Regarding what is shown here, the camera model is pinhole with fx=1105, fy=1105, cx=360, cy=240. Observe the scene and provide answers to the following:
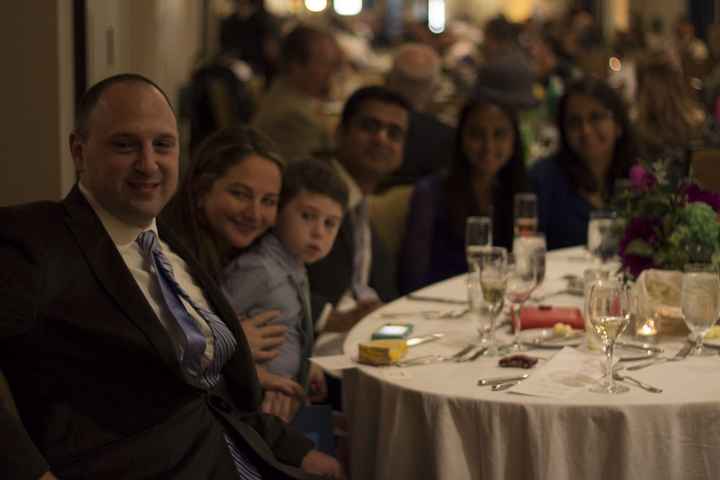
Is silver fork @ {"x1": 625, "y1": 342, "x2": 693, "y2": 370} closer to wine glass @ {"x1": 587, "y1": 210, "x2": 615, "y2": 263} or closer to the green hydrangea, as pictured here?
the green hydrangea

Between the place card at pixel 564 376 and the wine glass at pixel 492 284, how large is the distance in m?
0.15

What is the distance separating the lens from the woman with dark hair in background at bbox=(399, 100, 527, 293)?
421 centimetres

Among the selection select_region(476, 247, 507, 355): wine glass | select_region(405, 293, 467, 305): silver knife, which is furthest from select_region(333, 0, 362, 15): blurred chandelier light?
select_region(476, 247, 507, 355): wine glass

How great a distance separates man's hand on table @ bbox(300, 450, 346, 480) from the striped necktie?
36 centimetres

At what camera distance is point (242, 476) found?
215 centimetres

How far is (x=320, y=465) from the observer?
229 centimetres

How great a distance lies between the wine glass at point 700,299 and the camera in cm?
235

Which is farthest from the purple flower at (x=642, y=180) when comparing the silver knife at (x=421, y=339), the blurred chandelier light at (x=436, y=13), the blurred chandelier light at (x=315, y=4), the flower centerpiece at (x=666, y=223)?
the blurred chandelier light at (x=436, y=13)

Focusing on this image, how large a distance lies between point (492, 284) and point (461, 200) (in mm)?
1780

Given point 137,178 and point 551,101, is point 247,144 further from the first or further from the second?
point 551,101

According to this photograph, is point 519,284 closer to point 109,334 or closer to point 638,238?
point 638,238

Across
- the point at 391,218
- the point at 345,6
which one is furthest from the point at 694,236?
the point at 345,6

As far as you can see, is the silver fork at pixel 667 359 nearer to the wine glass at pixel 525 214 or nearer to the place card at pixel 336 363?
the place card at pixel 336 363

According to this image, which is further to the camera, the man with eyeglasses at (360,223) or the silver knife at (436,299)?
the man with eyeglasses at (360,223)
